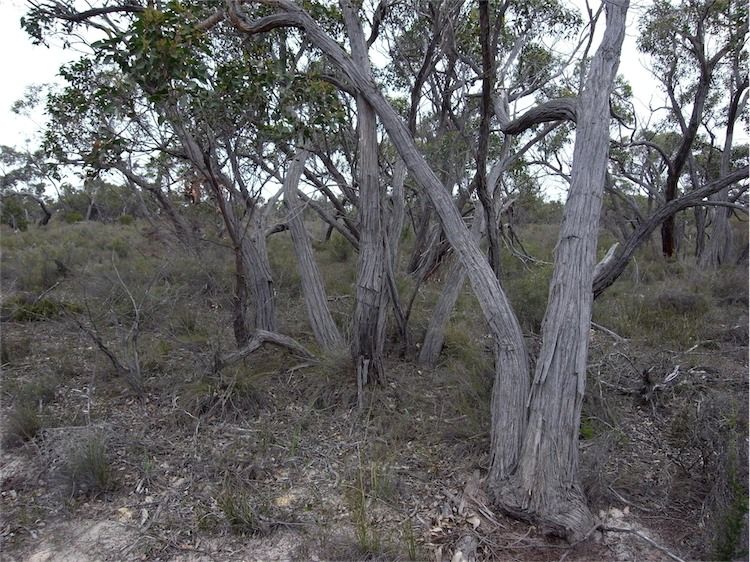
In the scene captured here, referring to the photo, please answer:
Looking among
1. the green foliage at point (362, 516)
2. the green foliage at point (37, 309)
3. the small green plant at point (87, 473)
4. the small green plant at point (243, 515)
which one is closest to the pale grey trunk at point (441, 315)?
the green foliage at point (362, 516)

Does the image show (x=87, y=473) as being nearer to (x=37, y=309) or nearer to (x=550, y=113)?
(x=550, y=113)

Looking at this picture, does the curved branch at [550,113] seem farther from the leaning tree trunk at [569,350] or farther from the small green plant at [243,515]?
the small green plant at [243,515]

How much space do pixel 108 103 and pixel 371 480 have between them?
3.80m

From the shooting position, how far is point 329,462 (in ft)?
14.3

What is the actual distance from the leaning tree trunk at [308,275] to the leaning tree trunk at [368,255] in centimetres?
96

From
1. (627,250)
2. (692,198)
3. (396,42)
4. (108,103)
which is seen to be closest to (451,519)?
(627,250)

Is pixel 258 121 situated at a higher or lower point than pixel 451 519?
higher

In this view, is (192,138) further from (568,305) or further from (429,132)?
(429,132)

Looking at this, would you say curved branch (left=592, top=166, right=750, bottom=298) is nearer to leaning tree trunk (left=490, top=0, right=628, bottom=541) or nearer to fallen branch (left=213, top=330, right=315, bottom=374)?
leaning tree trunk (left=490, top=0, right=628, bottom=541)

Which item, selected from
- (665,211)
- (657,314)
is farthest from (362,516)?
(657,314)

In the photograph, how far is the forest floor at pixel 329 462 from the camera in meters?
3.42

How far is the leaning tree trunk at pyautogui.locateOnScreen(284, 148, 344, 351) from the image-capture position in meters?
6.38

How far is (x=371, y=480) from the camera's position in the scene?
12.9 feet

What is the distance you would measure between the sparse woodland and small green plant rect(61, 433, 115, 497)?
0.06 ft
